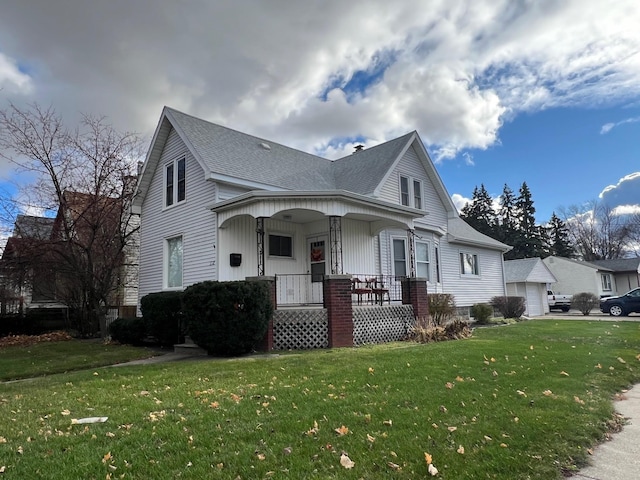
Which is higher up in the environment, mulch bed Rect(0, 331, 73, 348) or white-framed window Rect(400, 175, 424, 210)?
white-framed window Rect(400, 175, 424, 210)

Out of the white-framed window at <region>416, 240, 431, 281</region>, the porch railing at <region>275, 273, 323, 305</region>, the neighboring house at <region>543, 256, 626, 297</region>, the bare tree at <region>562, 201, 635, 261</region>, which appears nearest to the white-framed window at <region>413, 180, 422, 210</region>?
the white-framed window at <region>416, 240, 431, 281</region>

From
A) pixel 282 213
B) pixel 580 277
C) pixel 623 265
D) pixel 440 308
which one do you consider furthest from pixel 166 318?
pixel 623 265

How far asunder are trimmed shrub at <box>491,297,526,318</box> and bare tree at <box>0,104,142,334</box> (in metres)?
17.9

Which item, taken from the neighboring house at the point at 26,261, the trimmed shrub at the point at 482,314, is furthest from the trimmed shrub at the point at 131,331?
the trimmed shrub at the point at 482,314

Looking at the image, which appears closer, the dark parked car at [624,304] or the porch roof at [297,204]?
the porch roof at [297,204]

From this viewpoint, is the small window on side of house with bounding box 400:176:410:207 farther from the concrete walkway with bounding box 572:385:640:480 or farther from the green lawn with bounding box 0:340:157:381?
the concrete walkway with bounding box 572:385:640:480

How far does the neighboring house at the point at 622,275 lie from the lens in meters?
44.7

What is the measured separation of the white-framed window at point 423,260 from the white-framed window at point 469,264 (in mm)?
3844

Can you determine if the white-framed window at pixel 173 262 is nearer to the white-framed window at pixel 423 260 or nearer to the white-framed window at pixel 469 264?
the white-framed window at pixel 423 260

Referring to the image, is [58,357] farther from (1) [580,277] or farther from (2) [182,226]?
(1) [580,277]

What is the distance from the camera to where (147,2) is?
37.1ft

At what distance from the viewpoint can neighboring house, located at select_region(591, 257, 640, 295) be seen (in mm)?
44656

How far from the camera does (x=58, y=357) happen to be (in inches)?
433

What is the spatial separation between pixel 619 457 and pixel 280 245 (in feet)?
37.2
